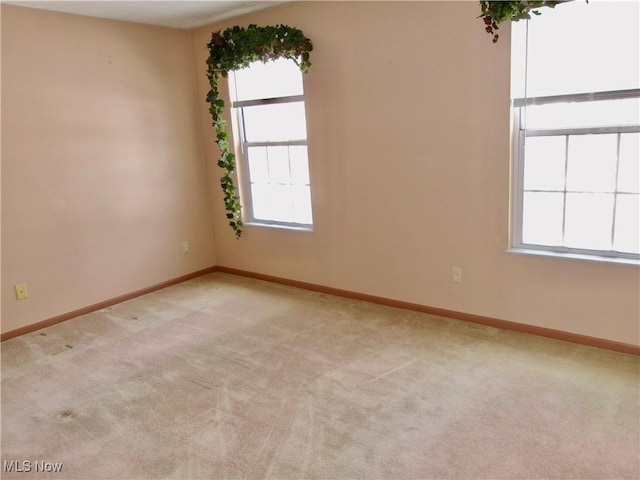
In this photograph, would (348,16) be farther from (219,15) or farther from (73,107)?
(73,107)

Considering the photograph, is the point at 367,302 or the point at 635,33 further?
the point at 367,302

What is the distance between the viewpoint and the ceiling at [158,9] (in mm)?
3529

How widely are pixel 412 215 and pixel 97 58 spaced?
2873mm

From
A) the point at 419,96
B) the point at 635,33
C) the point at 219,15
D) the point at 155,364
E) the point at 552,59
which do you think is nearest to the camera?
the point at 635,33

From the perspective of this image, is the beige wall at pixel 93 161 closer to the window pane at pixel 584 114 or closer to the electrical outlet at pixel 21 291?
the electrical outlet at pixel 21 291

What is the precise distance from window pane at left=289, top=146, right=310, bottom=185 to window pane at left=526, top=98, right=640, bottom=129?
72.2 inches

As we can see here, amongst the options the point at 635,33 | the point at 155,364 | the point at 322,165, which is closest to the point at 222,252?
the point at 322,165

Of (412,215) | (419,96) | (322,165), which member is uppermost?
(419,96)

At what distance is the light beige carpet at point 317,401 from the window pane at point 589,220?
2.14 feet

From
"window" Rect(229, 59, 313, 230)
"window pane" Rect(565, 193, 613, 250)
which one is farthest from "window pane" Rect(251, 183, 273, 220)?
"window pane" Rect(565, 193, 613, 250)

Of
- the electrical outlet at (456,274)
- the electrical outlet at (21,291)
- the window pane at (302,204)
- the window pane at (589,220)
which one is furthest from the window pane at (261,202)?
the window pane at (589,220)

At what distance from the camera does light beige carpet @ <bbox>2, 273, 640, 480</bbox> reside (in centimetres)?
207

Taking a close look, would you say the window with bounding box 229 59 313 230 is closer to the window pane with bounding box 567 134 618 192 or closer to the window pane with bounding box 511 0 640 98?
the window pane with bounding box 511 0 640 98

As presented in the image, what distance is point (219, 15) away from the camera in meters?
4.09
